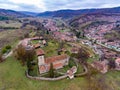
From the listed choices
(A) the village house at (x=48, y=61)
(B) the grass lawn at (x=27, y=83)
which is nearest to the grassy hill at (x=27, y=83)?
(B) the grass lawn at (x=27, y=83)

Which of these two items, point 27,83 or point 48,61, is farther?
point 48,61

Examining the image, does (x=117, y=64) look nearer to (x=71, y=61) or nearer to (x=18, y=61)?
(x=71, y=61)

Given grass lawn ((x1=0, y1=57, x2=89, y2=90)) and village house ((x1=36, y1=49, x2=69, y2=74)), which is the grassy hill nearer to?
grass lawn ((x1=0, y1=57, x2=89, y2=90))

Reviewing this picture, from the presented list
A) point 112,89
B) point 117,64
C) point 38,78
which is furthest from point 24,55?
point 117,64

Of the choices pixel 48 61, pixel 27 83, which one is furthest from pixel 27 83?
pixel 48 61

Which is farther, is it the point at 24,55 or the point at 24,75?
the point at 24,55

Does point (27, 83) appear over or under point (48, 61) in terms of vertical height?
under

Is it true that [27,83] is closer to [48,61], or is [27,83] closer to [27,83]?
[27,83]

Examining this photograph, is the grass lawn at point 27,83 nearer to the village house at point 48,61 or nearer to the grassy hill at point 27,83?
the grassy hill at point 27,83

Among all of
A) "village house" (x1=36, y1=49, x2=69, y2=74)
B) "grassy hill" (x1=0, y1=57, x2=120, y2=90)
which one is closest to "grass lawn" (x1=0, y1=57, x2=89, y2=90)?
"grassy hill" (x1=0, y1=57, x2=120, y2=90)
